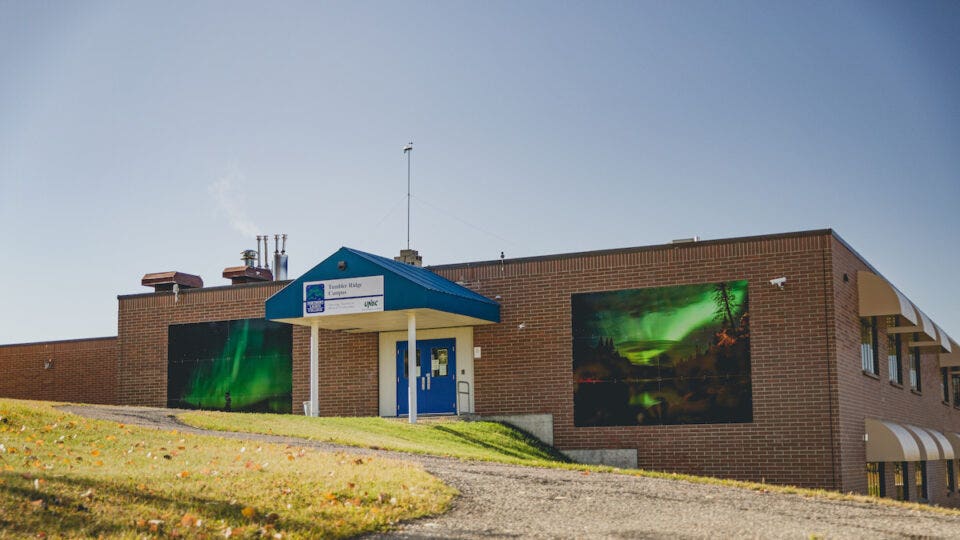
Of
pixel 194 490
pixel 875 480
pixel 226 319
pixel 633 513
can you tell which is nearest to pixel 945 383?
pixel 875 480

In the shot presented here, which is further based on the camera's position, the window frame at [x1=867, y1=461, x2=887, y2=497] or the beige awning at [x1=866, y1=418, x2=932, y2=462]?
the window frame at [x1=867, y1=461, x2=887, y2=497]

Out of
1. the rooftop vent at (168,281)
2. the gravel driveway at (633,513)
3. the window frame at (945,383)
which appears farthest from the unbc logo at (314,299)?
the window frame at (945,383)

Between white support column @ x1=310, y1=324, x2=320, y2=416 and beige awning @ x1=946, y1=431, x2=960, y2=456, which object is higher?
white support column @ x1=310, y1=324, x2=320, y2=416

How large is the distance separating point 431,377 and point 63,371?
48.7ft

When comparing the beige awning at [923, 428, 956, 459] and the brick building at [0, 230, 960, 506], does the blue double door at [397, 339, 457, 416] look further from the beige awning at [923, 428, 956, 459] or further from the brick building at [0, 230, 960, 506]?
the beige awning at [923, 428, 956, 459]

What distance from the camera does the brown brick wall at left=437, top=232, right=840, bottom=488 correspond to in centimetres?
2117

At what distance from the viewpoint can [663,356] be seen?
22.8 m

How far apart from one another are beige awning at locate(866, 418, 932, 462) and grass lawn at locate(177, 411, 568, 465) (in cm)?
696

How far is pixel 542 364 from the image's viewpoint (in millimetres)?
24016

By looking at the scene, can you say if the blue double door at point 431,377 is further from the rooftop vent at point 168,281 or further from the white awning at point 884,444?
the white awning at point 884,444

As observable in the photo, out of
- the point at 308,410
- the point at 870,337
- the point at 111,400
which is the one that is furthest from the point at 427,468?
the point at 111,400

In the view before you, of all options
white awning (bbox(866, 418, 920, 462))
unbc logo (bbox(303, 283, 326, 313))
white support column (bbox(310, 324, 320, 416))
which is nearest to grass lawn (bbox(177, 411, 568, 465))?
white support column (bbox(310, 324, 320, 416))

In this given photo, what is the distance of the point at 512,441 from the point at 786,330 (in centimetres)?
637

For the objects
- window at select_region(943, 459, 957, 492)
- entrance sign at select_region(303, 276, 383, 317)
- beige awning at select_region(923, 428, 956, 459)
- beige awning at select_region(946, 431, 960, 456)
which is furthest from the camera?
window at select_region(943, 459, 957, 492)
